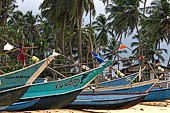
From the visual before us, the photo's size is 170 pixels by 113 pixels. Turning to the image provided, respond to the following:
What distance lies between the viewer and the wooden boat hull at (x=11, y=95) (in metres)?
8.87

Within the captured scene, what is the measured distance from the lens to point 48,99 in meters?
10.1

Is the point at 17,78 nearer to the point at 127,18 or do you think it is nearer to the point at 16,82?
the point at 16,82

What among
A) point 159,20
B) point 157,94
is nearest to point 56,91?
point 157,94

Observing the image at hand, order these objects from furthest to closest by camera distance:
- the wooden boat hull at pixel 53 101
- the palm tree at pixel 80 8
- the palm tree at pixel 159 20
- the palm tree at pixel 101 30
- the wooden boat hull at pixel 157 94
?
the palm tree at pixel 101 30, the palm tree at pixel 159 20, the palm tree at pixel 80 8, the wooden boat hull at pixel 157 94, the wooden boat hull at pixel 53 101

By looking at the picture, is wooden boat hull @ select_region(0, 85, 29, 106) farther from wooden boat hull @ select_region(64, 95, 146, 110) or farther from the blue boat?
the blue boat

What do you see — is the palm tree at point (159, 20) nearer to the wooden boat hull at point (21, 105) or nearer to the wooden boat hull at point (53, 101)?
the wooden boat hull at point (53, 101)

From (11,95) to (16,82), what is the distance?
0.54 meters

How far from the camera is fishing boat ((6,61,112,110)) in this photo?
9.73 metres

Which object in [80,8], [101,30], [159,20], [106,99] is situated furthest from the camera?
[101,30]

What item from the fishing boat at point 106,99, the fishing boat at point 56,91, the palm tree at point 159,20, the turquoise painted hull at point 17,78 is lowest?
the fishing boat at point 106,99

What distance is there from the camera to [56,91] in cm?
1027

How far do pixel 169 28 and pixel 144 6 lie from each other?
13.0 feet

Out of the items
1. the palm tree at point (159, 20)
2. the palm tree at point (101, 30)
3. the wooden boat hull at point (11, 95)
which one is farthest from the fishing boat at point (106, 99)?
the palm tree at point (101, 30)

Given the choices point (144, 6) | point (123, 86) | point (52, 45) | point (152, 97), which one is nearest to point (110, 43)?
point (52, 45)
